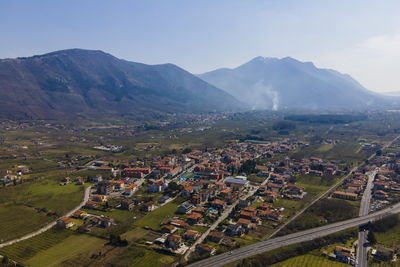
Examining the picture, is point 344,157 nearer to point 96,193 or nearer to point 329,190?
point 329,190

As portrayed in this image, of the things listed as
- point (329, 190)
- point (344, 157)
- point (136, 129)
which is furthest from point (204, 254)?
point (136, 129)

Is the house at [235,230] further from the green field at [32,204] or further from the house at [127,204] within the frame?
the green field at [32,204]

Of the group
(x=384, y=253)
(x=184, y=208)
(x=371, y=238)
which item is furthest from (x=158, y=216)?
(x=384, y=253)

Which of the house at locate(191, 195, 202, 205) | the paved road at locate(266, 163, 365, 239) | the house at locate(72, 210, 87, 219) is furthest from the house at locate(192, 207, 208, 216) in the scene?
the house at locate(72, 210, 87, 219)

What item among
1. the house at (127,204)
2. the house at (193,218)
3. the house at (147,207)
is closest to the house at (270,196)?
the house at (193,218)

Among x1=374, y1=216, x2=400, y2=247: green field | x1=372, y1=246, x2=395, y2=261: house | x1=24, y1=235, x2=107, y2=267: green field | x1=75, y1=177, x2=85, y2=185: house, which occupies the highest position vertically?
x1=75, y1=177, x2=85, y2=185: house

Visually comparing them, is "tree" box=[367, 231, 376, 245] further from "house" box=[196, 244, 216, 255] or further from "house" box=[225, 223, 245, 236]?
"house" box=[196, 244, 216, 255]

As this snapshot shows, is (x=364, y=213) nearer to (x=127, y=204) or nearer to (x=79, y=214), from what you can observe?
(x=127, y=204)
